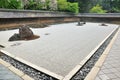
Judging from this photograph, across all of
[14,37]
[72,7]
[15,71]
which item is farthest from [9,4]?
[72,7]

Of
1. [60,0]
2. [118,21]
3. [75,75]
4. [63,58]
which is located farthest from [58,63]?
[60,0]

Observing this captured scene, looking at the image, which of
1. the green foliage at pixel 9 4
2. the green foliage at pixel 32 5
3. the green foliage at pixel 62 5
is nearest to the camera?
the green foliage at pixel 9 4

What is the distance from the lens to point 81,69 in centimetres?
481

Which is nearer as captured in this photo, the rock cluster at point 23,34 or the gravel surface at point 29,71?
the gravel surface at point 29,71

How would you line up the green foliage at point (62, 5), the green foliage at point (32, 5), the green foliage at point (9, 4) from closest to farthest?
the green foliage at point (9, 4) < the green foliage at point (32, 5) < the green foliage at point (62, 5)

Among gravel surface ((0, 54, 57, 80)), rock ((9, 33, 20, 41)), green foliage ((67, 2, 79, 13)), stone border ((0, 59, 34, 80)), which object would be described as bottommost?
gravel surface ((0, 54, 57, 80))

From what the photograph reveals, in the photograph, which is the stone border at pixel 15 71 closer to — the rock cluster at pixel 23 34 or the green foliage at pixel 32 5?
the rock cluster at pixel 23 34

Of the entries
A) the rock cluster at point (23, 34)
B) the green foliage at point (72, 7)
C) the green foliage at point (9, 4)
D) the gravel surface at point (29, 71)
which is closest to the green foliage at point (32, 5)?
the green foliage at point (9, 4)

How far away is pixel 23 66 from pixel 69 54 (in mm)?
2053

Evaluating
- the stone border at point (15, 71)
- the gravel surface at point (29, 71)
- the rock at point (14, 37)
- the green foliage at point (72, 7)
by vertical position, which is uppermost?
the green foliage at point (72, 7)

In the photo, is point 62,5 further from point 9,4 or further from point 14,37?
point 14,37

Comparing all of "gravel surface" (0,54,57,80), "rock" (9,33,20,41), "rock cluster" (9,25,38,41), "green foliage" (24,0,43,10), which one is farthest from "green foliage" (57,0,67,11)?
"gravel surface" (0,54,57,80)

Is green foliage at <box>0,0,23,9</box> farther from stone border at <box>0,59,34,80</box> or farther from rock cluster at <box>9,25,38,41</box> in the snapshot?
stone border at <box>0,59,34,80</box>

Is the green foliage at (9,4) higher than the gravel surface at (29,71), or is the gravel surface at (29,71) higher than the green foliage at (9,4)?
the green foliage at (9,4)
